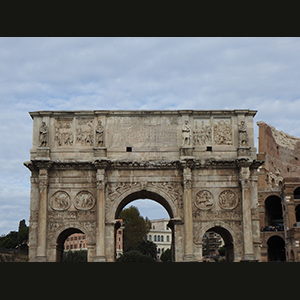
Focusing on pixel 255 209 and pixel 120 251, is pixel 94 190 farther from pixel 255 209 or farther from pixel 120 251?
pixel 120 251

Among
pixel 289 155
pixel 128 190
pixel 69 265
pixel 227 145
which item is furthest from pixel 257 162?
pixel 289 155

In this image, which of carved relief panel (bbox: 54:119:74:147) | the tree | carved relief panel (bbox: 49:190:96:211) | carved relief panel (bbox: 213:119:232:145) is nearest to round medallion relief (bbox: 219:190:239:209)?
carved relief panel (bbox: 213:119:232:145)

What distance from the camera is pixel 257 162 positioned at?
2673cm

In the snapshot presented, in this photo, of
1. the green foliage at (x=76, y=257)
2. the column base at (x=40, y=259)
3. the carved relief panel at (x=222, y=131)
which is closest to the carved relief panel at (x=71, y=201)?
the column base at (x=40, y=259)

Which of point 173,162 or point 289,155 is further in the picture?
point 289,155

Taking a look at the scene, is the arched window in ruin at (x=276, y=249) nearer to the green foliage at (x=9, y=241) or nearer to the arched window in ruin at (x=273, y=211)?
the arched window in ruin at (x=273, y=211)

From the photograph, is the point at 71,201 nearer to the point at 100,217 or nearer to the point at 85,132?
the point at 100,217

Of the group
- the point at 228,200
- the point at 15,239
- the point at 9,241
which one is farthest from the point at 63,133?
the point at 15,239

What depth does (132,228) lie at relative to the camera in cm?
7188

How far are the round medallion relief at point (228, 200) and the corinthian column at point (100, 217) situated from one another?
6.26m

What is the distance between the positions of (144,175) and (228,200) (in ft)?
15.3

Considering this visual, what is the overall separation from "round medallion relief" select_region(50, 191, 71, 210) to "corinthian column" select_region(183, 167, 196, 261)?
6193 millimetres

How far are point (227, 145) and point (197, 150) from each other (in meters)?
1.70

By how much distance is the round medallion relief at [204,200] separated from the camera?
87.1 feet
